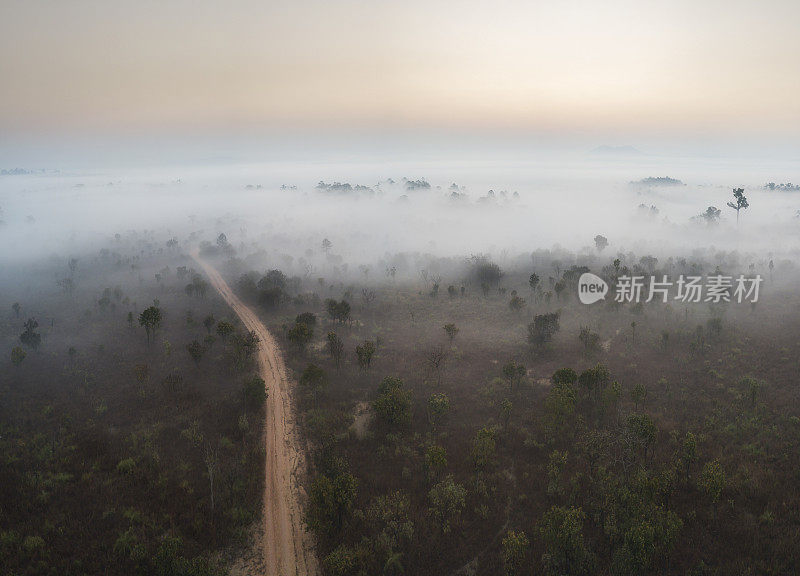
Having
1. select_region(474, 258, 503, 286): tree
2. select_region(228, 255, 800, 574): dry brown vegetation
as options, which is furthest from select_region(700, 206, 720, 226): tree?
select_region(474, 258, 503, 286): tree

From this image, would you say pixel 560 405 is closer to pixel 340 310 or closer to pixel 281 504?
pixel 281 504

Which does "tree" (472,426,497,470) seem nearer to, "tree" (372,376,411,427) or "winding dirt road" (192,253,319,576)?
"tree" (372,376,411,427)

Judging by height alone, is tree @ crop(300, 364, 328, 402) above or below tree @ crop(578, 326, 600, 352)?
below

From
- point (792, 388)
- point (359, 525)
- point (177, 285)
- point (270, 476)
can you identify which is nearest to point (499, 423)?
point (359, 525)

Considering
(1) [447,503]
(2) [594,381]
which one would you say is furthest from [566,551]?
(2) [594,381]

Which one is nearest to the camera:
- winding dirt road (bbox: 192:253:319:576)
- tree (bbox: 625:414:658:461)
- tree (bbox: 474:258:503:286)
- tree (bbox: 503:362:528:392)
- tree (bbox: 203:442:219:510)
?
winding dirt road (bbox: 192:253:319:576)

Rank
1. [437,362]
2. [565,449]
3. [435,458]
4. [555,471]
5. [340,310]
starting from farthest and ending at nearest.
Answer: [340,310], [437,362], [565,449], [555,471], [435,458]
